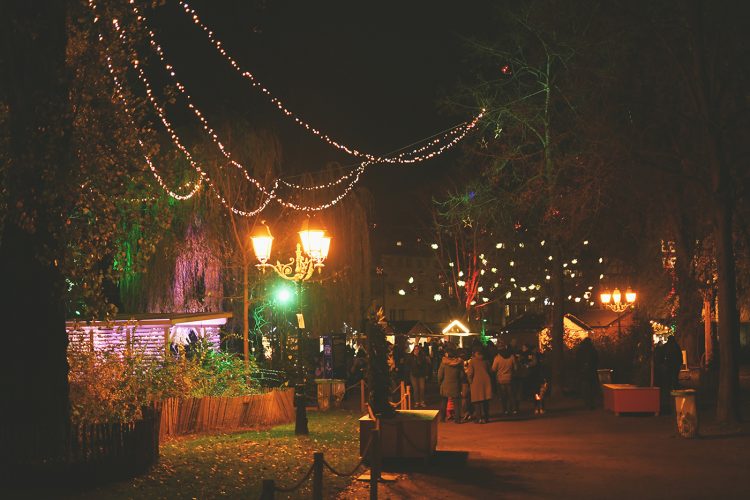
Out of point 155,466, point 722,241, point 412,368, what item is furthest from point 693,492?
point 412,368

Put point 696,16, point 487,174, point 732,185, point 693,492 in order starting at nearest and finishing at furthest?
point 693,492 → point 696,16 → point 732,185 → point 487,174

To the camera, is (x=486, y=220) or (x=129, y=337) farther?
(x=486, y=220)

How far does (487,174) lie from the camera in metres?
27.6

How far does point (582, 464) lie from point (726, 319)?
6.54 m

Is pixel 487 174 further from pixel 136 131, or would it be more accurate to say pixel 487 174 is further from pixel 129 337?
pixel 136 131

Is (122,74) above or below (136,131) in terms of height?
above

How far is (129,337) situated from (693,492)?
1404cm

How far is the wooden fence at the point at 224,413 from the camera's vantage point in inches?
659

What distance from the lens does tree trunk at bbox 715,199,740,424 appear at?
17734 millimetres

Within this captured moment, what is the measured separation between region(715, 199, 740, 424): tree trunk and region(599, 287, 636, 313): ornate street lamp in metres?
18.0

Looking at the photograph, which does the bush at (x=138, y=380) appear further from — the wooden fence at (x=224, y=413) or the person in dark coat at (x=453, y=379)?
the person in dark coat at (x=453, y=379)

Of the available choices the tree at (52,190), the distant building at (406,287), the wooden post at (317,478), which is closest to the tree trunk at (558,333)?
the tree at (52,190)

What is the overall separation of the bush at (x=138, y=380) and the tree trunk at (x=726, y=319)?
10.2 metres

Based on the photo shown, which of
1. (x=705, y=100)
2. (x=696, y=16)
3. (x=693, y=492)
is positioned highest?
(x=696, y=16)
